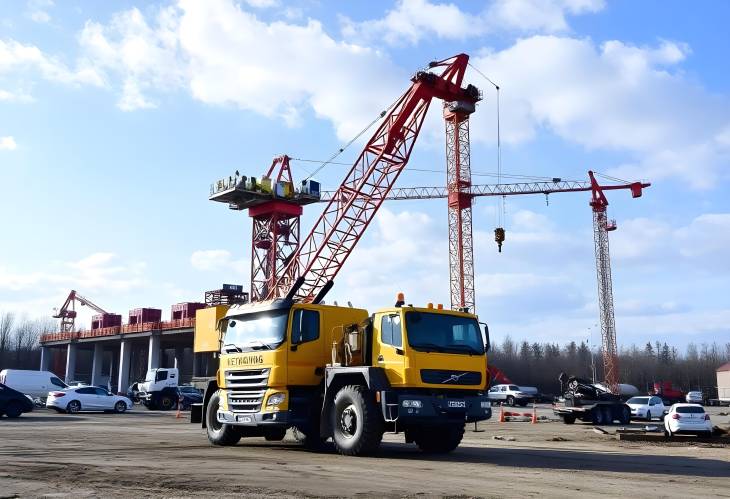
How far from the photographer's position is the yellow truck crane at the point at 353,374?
13.1m

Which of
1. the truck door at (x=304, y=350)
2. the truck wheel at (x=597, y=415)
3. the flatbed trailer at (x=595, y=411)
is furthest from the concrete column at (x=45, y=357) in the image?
the truck door at (x=304, y=350)

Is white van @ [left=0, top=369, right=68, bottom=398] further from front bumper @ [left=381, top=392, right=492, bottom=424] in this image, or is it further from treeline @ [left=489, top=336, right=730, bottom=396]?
treeline @ [left=489, top=336, right=730, bottom=396]

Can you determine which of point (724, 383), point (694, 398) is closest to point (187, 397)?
point (694, 398)

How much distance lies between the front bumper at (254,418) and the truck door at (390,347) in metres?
2.32

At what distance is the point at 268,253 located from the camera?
81.1 meters

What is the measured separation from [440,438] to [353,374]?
302cm

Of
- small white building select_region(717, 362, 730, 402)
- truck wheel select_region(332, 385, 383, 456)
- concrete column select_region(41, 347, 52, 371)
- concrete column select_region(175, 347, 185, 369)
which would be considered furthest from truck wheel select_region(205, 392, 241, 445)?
concrete column select_region(41, 347, 52, 371)

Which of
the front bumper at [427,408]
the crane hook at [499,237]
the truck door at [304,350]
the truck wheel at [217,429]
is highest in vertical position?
the crane hook at [499,237]

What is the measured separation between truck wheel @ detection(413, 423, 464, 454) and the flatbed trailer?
19.3 m

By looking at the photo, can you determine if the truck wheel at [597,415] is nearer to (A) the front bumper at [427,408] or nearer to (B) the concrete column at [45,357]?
(A) the front bumper at [427,408]

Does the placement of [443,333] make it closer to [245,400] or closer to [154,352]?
[245,400]

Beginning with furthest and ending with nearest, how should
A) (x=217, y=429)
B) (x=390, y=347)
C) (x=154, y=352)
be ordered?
(x=154, y=352)
(x=217, y=429)
(x=390, y=347)

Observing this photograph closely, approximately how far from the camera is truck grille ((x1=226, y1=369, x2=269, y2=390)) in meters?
14.7

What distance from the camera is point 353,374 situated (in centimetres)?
1365
